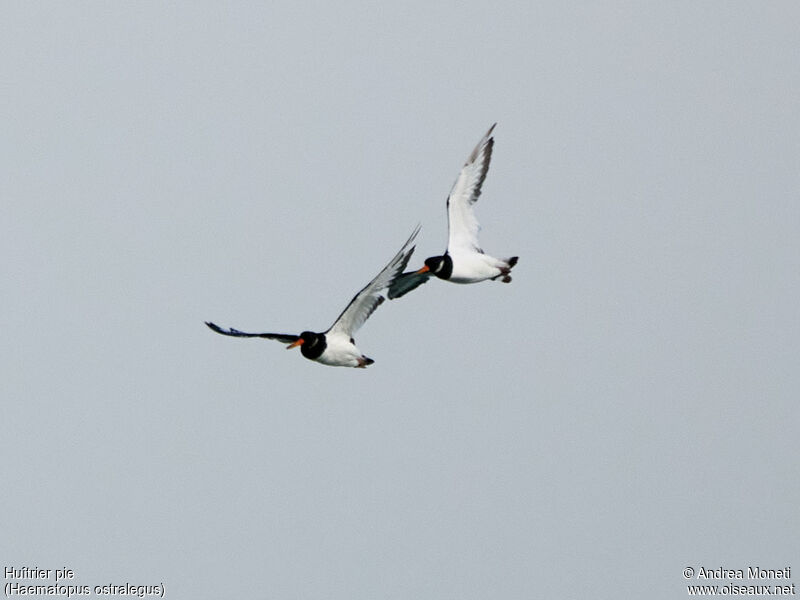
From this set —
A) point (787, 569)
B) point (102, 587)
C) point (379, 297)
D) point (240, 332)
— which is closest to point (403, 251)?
point (379, 297)

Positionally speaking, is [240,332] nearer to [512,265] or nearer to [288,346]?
[288,346]

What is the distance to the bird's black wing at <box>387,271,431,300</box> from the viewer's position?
1138 inches

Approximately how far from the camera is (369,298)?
25.5 metres

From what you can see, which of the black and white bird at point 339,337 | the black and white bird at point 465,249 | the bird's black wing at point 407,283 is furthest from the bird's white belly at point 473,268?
the black and white bird at point 339,337

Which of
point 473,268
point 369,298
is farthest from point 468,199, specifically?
point 369,298

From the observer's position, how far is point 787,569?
30.7m

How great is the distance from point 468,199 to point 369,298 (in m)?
4.76

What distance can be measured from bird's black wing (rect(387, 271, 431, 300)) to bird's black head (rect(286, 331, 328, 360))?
3171 mm

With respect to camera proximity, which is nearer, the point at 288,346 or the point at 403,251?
the point at 403,251

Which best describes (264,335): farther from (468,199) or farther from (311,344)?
(468,199)

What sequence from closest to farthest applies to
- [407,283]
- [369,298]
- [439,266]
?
1. [369,298]
2. [439,266]
3. [407,283]

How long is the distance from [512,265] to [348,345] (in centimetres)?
445

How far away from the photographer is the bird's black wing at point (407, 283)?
28.9 m

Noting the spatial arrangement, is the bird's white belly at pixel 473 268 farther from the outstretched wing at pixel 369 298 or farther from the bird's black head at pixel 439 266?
the outstretched wing at pixel 369 298
